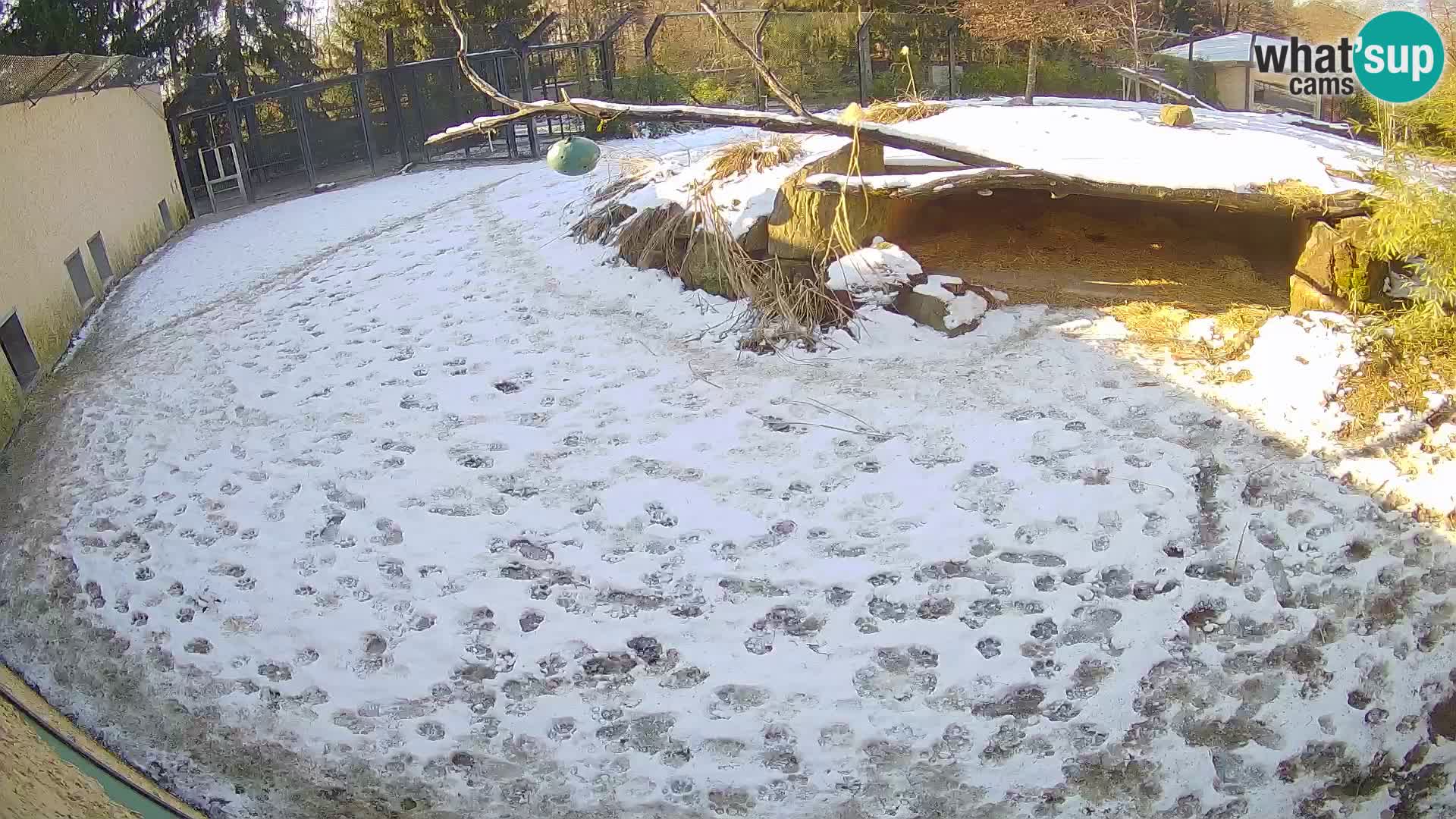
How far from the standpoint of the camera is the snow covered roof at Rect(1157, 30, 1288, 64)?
627 inches

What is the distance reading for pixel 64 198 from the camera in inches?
305

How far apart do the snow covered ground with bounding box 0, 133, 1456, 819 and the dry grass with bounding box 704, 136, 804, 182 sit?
4.57 ft

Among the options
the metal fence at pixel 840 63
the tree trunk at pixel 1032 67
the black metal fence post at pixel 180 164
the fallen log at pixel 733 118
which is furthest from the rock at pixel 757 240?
the tree trunk at pixel 1032 67

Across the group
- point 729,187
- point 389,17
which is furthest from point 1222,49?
point 389,17

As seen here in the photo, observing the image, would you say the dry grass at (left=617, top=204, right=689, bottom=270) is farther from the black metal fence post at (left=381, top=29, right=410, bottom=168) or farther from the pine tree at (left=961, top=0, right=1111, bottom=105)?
the pine tree at (left=961, top=0, right=1111, bottom=105)

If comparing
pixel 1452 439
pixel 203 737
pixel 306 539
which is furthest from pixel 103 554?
pixel 1452 439

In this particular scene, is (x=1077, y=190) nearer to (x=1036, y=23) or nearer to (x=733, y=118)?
(x=733, y=118)

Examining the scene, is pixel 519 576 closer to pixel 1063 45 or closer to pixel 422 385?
pixel 422 385

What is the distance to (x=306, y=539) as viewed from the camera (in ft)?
14.9

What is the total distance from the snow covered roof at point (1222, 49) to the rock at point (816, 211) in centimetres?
1238

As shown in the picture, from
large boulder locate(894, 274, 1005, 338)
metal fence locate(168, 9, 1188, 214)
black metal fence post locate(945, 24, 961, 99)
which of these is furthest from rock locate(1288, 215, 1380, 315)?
black metal fence post locate(945, 24, 961, 99)

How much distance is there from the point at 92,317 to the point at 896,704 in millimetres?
7297

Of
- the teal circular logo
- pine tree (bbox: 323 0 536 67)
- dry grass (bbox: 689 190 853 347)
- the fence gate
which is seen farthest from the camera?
pine tree (bbox: 323 0 536 67)

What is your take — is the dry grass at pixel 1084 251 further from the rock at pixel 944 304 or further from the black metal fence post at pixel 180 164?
the black metal fence post at pixel 180 164
